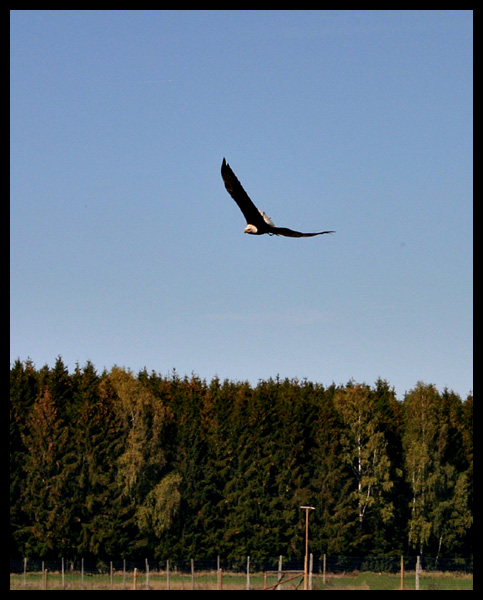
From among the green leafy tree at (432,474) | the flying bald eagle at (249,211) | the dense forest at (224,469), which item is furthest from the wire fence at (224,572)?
the flying bald eagle at (249,211)

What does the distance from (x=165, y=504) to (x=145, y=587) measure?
8.83 metres

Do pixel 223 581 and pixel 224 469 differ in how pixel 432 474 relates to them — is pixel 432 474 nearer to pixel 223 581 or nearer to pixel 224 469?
pixel 224 469

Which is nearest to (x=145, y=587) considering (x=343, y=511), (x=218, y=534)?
(x=218, y=534)

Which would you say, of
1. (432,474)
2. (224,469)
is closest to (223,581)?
(224,469)

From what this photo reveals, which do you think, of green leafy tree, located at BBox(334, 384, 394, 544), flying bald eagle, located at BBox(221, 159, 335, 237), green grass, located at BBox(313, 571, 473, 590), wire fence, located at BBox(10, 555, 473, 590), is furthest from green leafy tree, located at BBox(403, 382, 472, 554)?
flying bald eagle, located at BBox(221, 159, 335, 237)

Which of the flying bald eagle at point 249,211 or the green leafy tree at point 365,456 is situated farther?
the green leafy tree at point 365,456

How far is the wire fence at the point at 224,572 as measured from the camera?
50.9 metres

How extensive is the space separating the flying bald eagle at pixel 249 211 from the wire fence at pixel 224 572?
34141mm

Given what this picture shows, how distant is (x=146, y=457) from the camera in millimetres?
60656

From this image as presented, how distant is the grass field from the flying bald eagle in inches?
1395

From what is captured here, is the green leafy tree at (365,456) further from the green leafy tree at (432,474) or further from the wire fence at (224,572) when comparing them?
the wire fence at (224,572)

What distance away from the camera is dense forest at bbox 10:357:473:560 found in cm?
5859

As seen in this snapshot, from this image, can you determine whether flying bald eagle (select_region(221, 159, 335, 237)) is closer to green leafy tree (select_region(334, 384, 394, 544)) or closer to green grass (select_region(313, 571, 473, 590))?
green grass (select_region(313, 571, 473, 590))
